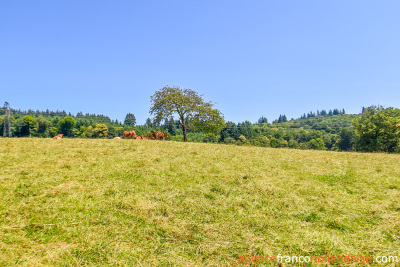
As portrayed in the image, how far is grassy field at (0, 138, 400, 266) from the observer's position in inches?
163

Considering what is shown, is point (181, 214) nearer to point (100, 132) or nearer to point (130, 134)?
point (130, 134)

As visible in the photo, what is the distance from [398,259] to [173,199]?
19.0 ft

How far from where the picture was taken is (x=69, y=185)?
7.21 m

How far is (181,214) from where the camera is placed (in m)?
5.62

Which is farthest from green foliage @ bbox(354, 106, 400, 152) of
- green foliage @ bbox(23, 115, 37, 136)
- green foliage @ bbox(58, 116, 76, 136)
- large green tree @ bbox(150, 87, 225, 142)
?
green foliage @ bbox(58, 116, 76, 136)

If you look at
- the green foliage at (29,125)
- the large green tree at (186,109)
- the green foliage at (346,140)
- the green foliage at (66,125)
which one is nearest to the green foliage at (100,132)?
the green foliage at (66,125)

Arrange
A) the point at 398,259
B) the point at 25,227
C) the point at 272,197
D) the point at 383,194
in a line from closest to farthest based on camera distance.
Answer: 1. the point at 398,259
2. the point at 25,227
3. the point at 272,197
4. the point at 383,194

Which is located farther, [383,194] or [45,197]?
[383,194]

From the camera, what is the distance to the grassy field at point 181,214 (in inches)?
163

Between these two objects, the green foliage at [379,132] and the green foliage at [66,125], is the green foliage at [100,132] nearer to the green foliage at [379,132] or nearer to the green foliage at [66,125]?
the green foliage at [66,125]

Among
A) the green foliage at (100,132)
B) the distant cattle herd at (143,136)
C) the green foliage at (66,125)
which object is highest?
the green foliage at (66,125)

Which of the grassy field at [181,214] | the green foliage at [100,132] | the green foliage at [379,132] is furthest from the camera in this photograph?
the green foliage at [100,132]

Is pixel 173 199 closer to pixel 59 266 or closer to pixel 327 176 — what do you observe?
pixel 59 266

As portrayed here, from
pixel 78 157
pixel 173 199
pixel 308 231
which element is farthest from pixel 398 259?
pixel 78 157
